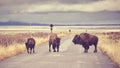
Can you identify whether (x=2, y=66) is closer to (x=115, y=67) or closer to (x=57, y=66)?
(x=57, y=66)

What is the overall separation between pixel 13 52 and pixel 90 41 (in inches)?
234

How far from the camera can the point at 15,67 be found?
1784 cm

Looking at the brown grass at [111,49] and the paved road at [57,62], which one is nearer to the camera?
the paved road at [57,62]

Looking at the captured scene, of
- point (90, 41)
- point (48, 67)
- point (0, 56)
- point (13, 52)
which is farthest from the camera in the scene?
point (90, 41)

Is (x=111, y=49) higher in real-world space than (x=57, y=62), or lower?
lower

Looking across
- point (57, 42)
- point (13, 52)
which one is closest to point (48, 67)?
point (13, 52)

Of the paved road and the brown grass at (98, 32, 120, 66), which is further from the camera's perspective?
the brown grass at (98, 32, 120, 66)

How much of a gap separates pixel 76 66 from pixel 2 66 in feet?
11.3

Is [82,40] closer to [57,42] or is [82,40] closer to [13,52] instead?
[57,42]

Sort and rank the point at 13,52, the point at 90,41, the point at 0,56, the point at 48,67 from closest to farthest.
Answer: the point at 48,67 < the point at 0,56 < the point at 13,52 < the point at 90,41

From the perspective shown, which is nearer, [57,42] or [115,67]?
[115,67]

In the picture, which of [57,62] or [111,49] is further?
[111,49]

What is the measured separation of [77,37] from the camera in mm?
29812

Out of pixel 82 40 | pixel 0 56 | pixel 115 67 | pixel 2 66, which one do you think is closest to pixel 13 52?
pixel 0 56
